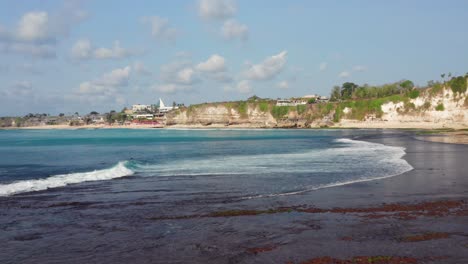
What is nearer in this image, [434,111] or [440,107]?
[440,107]

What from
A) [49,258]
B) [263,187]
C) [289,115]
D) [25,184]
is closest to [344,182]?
Result: [263,187]

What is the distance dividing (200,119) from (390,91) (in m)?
71.3

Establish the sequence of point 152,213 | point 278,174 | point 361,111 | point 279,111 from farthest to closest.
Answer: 1. point 279,111
2. point 361,111
3. point 278,174
4. point 152,213

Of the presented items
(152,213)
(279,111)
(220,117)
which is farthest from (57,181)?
(220,117)

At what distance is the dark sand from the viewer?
29.8 ft

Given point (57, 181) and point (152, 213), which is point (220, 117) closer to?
point (57, 181)

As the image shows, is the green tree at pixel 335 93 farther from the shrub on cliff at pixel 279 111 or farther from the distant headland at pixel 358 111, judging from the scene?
the shrub on cliff at pixel 279 111

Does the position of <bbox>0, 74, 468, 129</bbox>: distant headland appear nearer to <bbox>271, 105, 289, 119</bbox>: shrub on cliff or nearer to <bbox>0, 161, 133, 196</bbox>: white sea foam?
<bbox>271, 105, 289, 119</bbox>: shrub on cliff

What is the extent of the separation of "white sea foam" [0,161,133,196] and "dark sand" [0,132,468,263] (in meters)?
2.29

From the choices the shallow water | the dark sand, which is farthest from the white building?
the dark sand

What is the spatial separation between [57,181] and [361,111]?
11304 centimetres

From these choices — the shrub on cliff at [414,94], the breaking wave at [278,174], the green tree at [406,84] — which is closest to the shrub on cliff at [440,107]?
the shrub on cliff at [414,94]

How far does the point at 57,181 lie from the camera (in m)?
21.8

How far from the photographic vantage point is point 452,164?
85.1 ft
